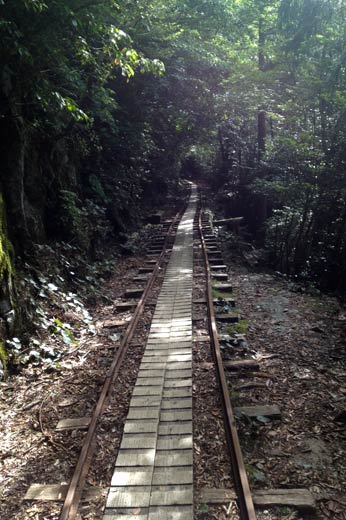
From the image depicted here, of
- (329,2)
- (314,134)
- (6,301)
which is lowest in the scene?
(6,301)

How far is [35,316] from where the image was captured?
20.4 feet

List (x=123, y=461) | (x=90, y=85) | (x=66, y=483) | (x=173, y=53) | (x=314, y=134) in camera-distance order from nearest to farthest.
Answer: (x=66, y=483), (x=123, y=461), (x=90, y=85), (x=314, y=134), (x=173, y=53)

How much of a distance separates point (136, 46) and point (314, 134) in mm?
6401

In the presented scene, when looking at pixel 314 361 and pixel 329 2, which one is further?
pixel 329 2

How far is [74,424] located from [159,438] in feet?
3.16

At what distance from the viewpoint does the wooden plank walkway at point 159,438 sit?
3061mm

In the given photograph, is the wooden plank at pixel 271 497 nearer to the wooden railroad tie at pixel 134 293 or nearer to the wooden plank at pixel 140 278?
the wooden railroad tie at pixel 134 293

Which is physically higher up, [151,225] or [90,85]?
[90,85]

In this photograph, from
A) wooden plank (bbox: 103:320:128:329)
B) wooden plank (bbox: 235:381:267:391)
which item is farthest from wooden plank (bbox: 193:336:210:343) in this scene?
wooden plank (bbox: 103:320:128:329)

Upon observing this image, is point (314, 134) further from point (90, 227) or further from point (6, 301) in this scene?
point (6, 301)

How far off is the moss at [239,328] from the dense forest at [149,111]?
343cm

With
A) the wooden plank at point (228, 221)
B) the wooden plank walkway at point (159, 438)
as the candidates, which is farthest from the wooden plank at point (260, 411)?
the wooden plank at point (228, 221)

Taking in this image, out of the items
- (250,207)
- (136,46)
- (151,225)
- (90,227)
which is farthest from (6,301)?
(250,207)

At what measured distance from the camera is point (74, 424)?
4160mm
